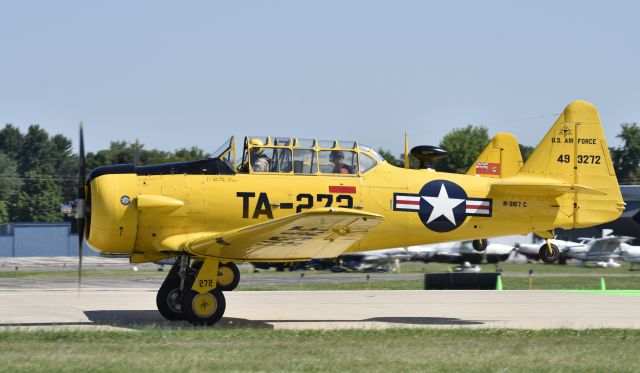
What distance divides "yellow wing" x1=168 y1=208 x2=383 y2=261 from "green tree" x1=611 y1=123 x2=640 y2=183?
7951 cm

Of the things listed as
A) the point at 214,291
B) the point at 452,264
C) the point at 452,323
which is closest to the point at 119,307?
the point at 214,291

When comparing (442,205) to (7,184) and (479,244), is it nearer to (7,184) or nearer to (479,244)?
(479,244)

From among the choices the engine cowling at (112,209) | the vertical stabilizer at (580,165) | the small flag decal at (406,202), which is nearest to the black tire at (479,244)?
the vertical stabilizer at (580,165)

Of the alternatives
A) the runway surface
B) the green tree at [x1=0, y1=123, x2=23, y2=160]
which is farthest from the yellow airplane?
the green tree at [x1=0, y1=123, x2=23, y2=160]

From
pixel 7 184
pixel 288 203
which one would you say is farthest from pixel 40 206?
pixel 288 203

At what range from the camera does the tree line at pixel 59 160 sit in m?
75.1

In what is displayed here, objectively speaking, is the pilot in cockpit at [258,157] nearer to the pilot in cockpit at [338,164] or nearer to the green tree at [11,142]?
the pilot in cockpit at [338,164]

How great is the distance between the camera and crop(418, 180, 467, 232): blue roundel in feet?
55.2

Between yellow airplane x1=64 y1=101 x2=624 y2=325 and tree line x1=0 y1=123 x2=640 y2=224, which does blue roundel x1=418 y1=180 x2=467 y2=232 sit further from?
tree line x1=0 y1=123 x2=640 y2=224

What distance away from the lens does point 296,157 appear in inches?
639

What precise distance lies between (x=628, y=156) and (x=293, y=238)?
89304mm

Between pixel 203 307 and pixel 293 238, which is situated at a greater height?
pixel 293 238

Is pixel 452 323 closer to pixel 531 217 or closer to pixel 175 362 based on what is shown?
pixel 531 217

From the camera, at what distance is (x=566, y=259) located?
52.4 meters
